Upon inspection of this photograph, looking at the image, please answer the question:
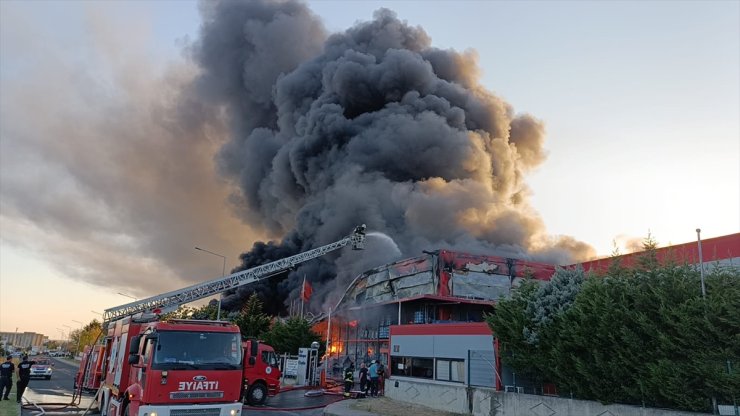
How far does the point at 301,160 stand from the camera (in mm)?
61125

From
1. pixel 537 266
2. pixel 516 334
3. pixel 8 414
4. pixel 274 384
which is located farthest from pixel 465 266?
pixel 8 414

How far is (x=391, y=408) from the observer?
17.3 m

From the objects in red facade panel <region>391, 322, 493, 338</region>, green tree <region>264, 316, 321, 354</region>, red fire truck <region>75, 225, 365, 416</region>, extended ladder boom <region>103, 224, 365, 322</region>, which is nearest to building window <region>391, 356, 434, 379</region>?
red facade panel <region>391, 322, 493, 338</region>

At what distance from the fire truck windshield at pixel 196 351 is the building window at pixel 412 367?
9926 mm

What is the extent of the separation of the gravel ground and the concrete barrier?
35cm

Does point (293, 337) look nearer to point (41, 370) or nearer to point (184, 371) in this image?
point (41, 370)

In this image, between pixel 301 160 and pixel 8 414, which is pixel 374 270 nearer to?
pixel 301 160

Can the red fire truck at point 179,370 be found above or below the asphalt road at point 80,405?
above

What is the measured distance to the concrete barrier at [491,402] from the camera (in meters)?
11.5

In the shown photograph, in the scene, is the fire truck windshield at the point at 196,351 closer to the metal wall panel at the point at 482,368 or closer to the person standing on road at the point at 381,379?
the metal wall panel at the point at 482,368

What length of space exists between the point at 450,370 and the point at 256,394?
284 inches

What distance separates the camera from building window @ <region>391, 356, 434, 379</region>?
18.9 metres

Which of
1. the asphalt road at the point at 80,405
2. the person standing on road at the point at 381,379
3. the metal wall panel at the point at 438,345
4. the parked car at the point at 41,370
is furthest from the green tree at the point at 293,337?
the metal wall panel at the point at 438,345

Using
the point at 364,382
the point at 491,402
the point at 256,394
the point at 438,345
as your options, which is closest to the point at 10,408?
the point at 256,394
